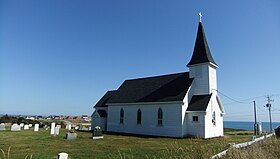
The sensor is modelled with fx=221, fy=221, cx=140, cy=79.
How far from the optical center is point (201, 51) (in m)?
28.3

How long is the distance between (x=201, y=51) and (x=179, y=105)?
794 centimetres

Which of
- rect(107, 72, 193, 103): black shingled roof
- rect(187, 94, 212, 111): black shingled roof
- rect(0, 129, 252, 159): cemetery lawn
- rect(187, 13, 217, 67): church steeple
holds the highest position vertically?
rect(187, 13, 217, 67): church steeple

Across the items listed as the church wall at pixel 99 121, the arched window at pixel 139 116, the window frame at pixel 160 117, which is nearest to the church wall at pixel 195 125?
the window frame at pixel 160 117

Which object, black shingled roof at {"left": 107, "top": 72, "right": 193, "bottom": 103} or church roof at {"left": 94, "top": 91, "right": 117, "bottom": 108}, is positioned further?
church roof at {"left": 94, "top": 91, "right": 117, "bottom": 108}

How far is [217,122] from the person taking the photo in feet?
87.9

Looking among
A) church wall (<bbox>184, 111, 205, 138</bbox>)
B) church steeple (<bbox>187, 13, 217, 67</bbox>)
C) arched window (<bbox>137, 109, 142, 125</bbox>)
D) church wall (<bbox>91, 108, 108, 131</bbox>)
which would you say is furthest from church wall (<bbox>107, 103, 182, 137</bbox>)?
church steeple (<bbox>187, 13, 217, 67</bbox>)

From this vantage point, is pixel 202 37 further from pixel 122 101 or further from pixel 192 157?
pixel 192 157

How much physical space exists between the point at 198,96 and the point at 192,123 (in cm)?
340

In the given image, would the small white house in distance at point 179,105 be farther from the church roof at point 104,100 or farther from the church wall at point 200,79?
the church roof at point 104,100

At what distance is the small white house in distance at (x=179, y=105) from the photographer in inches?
985

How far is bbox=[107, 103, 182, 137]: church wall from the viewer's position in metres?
25.5

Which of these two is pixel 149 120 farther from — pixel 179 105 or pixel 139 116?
pixel 179 105

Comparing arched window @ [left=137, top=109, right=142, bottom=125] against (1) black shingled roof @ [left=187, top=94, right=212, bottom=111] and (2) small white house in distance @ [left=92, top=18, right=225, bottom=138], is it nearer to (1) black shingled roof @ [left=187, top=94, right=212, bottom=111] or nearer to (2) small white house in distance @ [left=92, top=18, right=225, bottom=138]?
(2) small white house in distance @ [left=92, top=18, right=225, bottom=138]

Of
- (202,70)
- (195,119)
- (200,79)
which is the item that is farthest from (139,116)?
(202,70)
